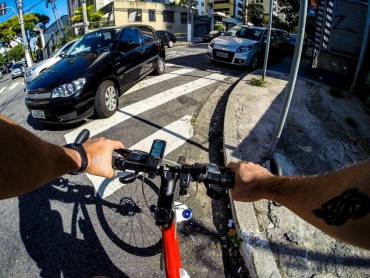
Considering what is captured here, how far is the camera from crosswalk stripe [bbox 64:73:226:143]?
15.8 ft

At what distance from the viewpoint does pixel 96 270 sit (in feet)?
8.07

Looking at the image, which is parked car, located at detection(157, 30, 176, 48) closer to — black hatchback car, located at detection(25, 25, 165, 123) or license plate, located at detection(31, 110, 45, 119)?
black hatchback car, located at detection(25, 25, 165, 123)

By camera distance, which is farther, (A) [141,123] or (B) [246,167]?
(A) [141,123]

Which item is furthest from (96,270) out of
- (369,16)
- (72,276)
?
(369,16)

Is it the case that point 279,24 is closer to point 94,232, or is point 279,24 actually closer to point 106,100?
point 106,100

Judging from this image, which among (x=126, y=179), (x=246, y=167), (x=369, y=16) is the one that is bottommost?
(x=126, y=179)

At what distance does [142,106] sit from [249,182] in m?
4.74

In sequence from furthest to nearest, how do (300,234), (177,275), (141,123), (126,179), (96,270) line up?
(141,123), (300,234), (96,270), (126,179), (177,275)

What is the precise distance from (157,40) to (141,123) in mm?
3599

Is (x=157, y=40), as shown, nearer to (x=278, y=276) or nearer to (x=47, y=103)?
(x=47, y=103)

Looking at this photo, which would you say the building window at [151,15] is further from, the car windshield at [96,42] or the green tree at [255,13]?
the car windshield at [96,42]

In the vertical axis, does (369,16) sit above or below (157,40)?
above

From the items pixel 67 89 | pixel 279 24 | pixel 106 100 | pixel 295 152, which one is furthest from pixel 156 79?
pixel 279 24

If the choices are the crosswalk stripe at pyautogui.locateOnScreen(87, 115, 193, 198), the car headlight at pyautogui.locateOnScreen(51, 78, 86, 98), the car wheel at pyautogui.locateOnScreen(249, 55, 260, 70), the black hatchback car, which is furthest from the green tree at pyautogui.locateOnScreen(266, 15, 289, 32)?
the car headlight at pyautogui.locateOnScreen(51, 78, 86, 98)
